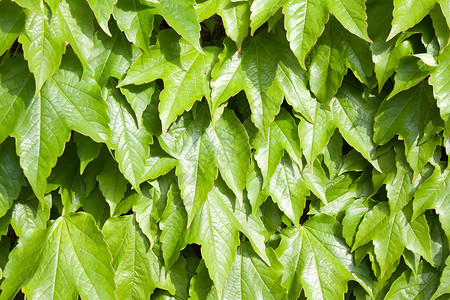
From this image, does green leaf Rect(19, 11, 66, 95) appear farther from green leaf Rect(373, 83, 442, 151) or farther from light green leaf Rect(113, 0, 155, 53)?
green leaf Rect(373, 83, 442, 151)

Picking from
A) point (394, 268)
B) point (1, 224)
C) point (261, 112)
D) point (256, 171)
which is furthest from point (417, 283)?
point (1, 224)

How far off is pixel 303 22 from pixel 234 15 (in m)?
0.24

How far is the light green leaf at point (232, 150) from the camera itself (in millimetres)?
1567

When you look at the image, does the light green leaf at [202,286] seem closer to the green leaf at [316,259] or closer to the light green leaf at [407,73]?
the green leaf at [316,259]

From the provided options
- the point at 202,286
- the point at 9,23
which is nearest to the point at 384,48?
the point at 202,286

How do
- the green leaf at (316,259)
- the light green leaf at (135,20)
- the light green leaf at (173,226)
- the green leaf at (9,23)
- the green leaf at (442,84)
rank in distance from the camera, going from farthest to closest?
the green leaf at (316,259)
the light green leaf at (173,226)
the green leaf at (442,84)
the light green leaf at (135,20)
the green leaf at (9,23)

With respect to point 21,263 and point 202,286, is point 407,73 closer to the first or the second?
point 202,286

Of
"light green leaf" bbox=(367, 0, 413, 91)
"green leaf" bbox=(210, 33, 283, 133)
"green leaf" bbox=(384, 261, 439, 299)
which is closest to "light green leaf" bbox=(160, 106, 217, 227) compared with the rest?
"green leaf" bbox=(210, 33, 283, 133)

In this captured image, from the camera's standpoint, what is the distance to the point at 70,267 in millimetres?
1562

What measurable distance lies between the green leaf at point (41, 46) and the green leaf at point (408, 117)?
1192 mm

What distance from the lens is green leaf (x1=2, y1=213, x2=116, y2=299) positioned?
1.55 meters

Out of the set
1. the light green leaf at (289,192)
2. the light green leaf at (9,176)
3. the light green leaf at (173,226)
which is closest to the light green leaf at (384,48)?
the light green leaf at (289,192)

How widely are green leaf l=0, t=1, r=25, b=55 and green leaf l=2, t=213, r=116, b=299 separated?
0.65 metres

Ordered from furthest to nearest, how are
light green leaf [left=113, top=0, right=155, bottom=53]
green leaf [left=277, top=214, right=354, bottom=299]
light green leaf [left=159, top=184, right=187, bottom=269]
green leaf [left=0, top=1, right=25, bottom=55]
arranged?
1. green leaf [left=277, top=214, right=354, bottom=299]
2. light green leaf [left=159, top=184, right=187, bottom=269]
3. light green leaf [left=113, top=0, right=155, bottom=53]
4. green leaf [left=0, top=1, right=25, bottom=55]
